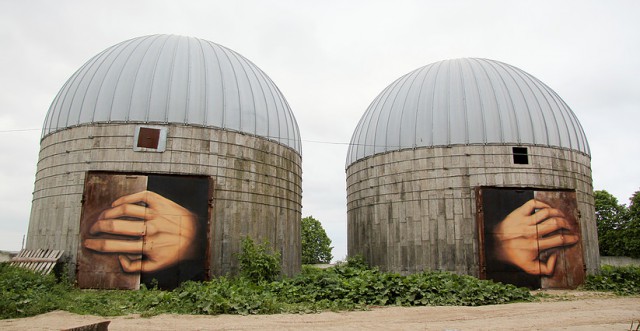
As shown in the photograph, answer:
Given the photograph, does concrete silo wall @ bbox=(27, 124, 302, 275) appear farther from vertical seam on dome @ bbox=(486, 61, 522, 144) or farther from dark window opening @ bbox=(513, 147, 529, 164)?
vertical seam on dome @ bbox=(486, 61, 522, 144)

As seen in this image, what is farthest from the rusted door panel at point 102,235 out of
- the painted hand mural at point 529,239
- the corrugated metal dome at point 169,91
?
the painted hand mural at point 529,239

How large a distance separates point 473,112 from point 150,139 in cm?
1204

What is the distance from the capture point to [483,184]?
18.5 metres

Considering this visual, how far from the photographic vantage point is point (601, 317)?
11117 millimetres

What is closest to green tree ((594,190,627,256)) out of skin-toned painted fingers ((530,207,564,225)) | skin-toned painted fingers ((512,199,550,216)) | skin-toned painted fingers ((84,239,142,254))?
skin-toned painted fingers ((530,207,564,225))

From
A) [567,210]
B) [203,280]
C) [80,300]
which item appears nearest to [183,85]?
[203,280]

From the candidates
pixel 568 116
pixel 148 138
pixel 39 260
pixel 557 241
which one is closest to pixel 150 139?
pixel 148 138

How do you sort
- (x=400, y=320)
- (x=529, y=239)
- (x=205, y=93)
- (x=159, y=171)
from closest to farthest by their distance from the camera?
(x=400, y=320)
(x=159, y=171)
(x=205, y=93)
(x=529, y=239)

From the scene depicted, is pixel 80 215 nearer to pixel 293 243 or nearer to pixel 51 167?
pixel 51 167

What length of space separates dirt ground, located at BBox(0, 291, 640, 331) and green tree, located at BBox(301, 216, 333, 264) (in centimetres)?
4150

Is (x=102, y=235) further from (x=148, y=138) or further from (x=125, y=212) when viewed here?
(x=148, y=138)

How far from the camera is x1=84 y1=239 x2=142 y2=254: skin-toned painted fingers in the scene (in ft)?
49.6

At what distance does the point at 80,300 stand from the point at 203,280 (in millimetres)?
3988

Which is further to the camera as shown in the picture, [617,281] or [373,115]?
[373,115]
